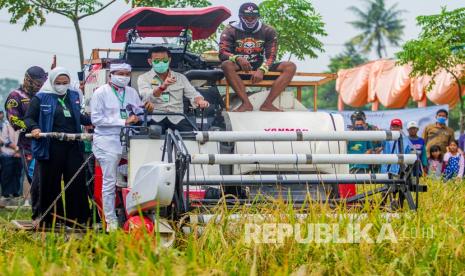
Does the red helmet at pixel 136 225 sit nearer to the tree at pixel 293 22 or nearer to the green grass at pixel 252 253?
the green grass at pixel 252 253

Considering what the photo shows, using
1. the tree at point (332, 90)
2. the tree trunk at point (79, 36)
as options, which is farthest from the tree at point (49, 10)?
the tree at point (332, 90)

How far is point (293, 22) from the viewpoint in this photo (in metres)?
19.3

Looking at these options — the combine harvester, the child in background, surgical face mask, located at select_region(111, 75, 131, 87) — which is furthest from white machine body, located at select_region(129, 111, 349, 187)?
the child in background

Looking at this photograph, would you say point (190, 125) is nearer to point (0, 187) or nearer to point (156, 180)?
point (156, 180)

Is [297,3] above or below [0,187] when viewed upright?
above

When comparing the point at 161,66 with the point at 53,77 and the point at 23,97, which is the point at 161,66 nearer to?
the point at 53,77

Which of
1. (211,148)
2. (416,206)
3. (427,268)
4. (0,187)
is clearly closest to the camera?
(427,268)

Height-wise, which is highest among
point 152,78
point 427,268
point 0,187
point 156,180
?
point 152,78

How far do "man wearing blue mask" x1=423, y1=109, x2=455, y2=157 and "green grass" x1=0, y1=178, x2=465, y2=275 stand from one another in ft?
29.3

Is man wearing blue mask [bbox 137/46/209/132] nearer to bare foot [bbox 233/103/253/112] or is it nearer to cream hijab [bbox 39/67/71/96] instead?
bare foot [bbox 233/103/253/112]

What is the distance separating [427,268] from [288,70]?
4.47 meters

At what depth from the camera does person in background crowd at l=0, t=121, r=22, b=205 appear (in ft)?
56.1

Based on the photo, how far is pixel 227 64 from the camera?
1030cm

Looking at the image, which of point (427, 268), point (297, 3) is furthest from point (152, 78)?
point (297, 3)
